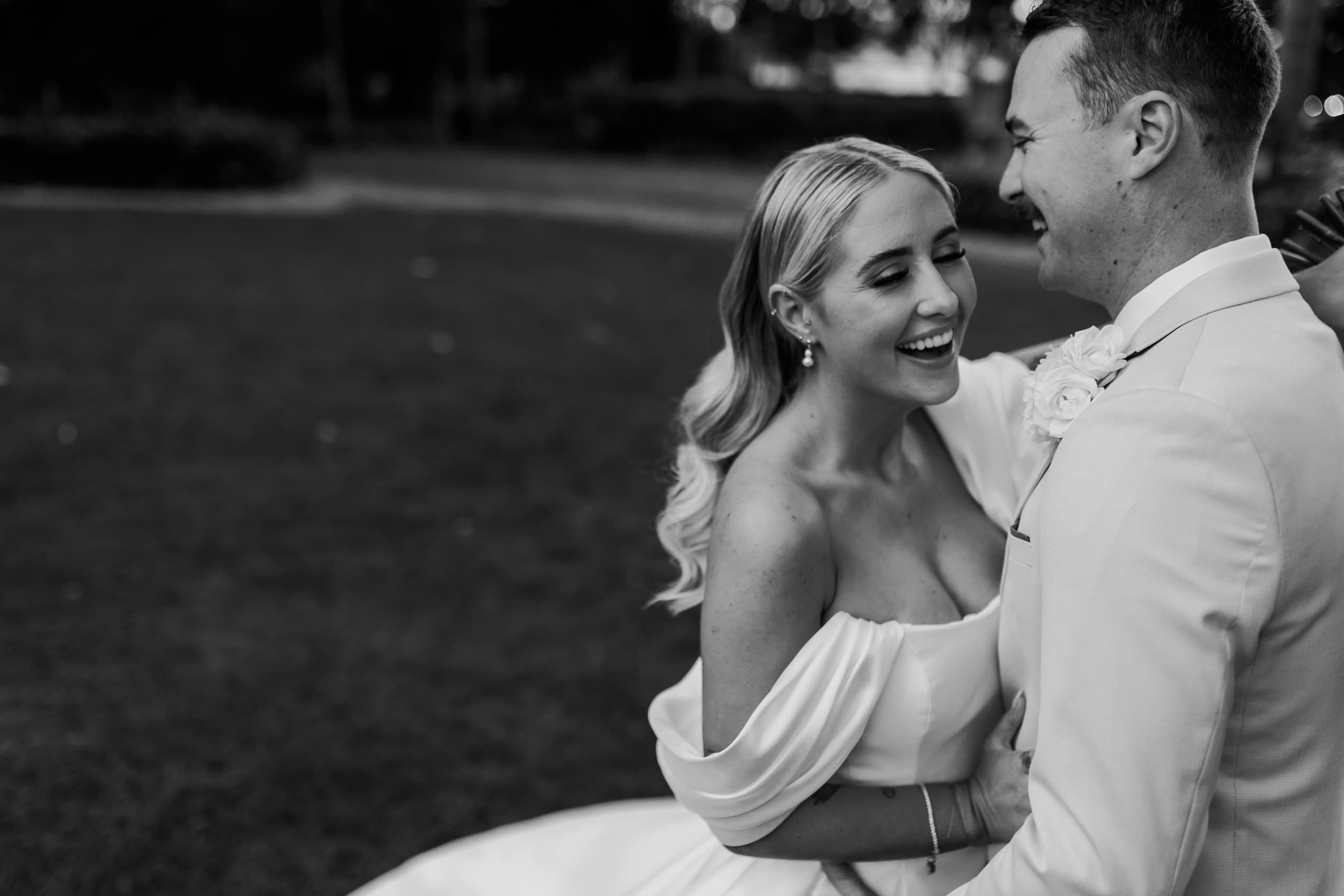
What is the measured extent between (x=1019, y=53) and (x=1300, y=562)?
3.31 ft

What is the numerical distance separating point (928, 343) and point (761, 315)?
489 millimetres

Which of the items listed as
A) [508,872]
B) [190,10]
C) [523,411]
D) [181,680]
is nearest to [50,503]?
[181,680]

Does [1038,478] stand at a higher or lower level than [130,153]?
higher

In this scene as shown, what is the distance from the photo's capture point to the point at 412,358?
10.7 metres

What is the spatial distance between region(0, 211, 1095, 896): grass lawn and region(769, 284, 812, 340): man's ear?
101 inches

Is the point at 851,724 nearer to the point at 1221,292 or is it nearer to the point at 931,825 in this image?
the point at 931,825

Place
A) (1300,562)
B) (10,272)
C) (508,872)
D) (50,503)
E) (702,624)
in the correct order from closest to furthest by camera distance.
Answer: (1300,562) < (702,624) < (508,872) < (50,503) < (10,272)

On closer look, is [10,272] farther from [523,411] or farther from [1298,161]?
[1298,161]

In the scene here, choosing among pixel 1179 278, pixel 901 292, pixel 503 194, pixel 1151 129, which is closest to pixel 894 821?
pixel 901 292

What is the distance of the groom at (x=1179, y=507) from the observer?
1.64m

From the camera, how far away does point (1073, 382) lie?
195 cm

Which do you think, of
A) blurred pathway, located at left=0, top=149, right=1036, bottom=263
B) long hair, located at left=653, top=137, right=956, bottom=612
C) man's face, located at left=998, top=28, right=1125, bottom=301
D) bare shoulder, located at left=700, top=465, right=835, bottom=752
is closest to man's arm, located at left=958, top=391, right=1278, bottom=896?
man's face, located at left=998, top=28, right=1125, bottom=301

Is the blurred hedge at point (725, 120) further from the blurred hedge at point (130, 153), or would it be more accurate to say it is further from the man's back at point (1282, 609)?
the man's back at point (1282, 609)

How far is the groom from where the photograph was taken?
5.39 ft
